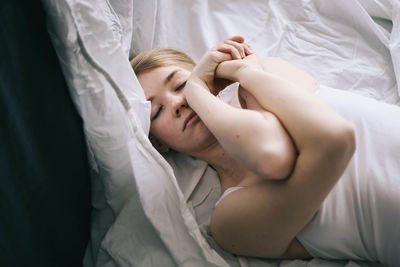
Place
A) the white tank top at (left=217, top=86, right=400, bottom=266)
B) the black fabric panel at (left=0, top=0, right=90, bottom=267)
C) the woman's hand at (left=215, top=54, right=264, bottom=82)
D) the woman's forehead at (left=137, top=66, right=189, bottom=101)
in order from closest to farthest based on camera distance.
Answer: the black fabric panel at (left=0, top=0, right=90, bottom=267) → the white tank top at (left=217, top=86, right=400, bottom=266) → the woman's hand at (left=215, top=54, right=264, bottom=82) → the woman's forehead at (left=137, top=66, right=189, bottom=101)

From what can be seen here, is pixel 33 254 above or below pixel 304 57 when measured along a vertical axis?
below

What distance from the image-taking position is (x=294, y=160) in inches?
23.6

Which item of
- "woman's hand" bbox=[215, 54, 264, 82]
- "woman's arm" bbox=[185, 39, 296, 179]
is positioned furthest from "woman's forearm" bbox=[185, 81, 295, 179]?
"woman's hand" bbox=[215, 54, 264, 82]

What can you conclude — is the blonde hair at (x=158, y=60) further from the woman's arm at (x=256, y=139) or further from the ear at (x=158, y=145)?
the woman's arm at (x=256, y=139)

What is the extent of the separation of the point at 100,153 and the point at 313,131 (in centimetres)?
46

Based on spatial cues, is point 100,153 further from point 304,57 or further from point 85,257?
point 304,57

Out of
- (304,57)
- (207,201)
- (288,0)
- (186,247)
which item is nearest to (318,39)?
→ (304,57)

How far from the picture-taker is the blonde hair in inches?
37.6

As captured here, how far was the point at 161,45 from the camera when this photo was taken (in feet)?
3.86

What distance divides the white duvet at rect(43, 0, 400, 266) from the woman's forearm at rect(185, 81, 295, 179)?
0.61 ft

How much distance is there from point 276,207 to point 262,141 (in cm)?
14

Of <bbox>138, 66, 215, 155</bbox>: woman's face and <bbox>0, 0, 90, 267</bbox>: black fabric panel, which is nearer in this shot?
<bbox>0, 0, 90, 267</bbox>: black fabric panel

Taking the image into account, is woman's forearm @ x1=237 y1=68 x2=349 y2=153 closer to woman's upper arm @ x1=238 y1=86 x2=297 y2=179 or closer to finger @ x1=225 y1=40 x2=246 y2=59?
woman's upper arm @ x1=238 y1=86 x2=297 y2=179

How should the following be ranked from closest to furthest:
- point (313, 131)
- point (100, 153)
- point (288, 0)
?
point (313, 131) < point (100, 153) < point (288, 0)
